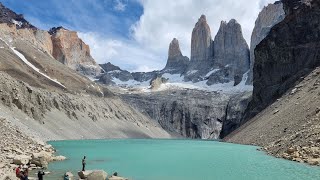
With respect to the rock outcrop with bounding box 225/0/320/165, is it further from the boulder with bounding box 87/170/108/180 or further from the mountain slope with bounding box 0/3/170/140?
the mountain slope with bounding box 0/3/170/140

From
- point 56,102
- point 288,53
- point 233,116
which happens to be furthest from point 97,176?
point 233,116

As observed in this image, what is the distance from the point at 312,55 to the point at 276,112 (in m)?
24.1

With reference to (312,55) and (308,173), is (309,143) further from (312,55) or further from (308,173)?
(312,55)

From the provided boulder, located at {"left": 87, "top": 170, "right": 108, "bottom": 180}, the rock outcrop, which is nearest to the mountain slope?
the rock outcrop

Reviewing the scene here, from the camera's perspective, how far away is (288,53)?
11081 cm

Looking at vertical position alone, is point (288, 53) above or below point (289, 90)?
above

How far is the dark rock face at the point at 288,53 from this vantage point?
103 m

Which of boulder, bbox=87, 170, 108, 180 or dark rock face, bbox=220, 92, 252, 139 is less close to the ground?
dark rock face, bbox=220, 92, 252, 139

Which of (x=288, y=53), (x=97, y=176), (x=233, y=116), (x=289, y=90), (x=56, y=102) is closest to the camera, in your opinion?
(x=97, y=176)

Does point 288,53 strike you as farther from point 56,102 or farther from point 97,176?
point 97,176

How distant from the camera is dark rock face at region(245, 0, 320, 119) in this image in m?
103

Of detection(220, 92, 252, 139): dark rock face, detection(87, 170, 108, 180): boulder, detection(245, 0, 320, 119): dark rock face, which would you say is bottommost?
detection(87, 170, 108, 180): boulder

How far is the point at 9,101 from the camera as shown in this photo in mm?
95750

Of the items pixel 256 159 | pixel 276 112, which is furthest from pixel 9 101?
pixel 256 159
